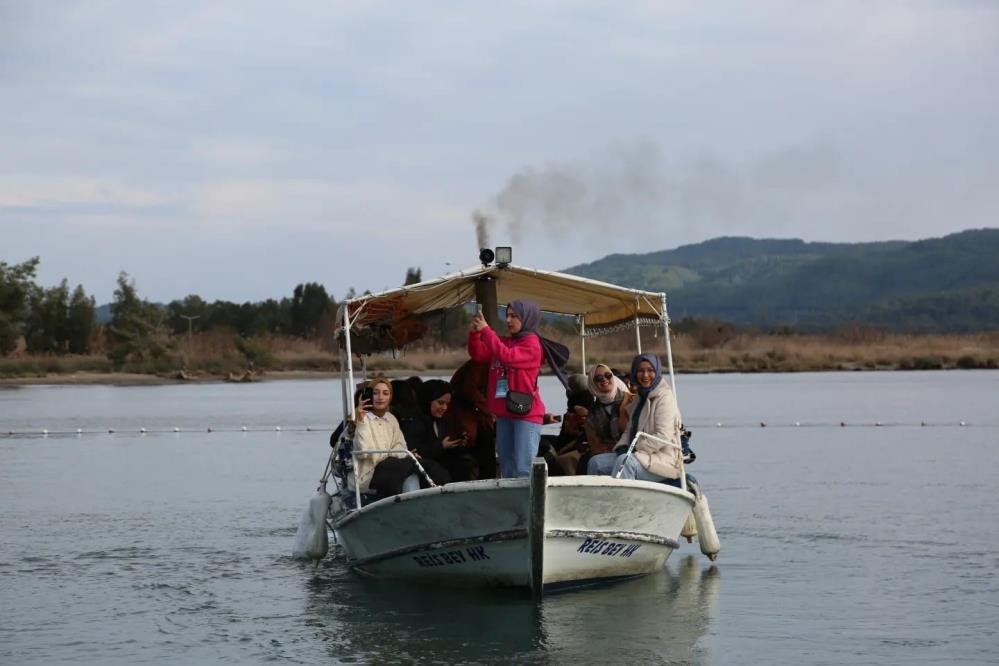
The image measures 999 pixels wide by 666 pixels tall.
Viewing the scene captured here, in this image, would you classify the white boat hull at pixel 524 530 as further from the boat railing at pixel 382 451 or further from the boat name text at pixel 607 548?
the boat railing at pixel 382 451

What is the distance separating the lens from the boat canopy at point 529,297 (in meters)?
13.8

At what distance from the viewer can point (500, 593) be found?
1298cm

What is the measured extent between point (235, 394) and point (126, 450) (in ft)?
94.8

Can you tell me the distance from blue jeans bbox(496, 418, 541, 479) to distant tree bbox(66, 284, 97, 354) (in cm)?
7653

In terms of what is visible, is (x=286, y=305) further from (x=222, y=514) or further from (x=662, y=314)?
(x=662, y=314)

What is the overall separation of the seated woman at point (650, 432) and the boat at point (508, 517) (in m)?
0.26

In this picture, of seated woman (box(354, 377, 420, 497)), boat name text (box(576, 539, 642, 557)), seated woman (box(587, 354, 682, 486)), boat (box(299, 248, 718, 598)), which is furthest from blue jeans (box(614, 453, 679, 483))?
seated woman (box(354, 377, 420, 497))

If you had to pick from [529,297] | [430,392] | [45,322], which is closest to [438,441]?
[430,392]

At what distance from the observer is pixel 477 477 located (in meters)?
14.0

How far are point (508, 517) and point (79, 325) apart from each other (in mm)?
78101

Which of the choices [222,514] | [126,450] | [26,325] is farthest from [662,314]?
[26,325]

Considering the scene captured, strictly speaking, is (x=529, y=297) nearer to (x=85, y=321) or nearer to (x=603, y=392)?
(x=603, y=392)

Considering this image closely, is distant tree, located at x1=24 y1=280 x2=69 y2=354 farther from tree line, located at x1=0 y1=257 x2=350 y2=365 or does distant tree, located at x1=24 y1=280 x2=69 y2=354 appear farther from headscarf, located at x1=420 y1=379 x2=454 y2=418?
headscarf, located at x1=420 y1=379 x2=454 y2=418

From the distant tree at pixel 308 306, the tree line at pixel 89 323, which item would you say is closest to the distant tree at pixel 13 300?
the tree line at pixel 89 323
